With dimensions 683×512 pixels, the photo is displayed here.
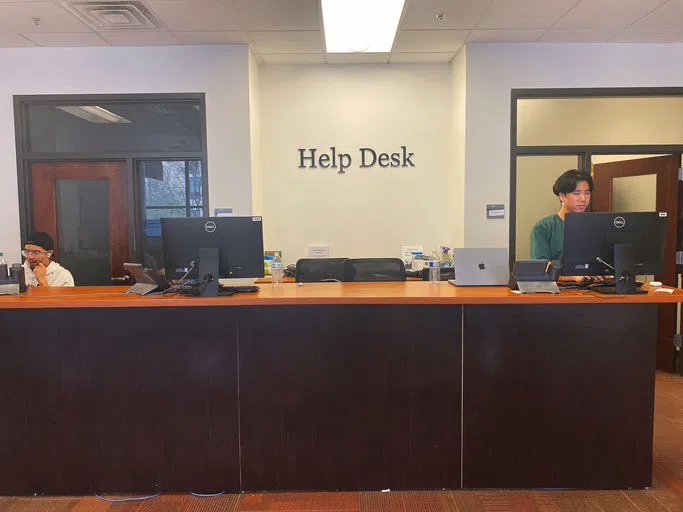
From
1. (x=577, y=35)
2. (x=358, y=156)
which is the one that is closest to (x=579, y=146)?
(x=577, y=35)

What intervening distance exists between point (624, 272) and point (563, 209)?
35.8 inches

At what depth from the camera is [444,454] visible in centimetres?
252

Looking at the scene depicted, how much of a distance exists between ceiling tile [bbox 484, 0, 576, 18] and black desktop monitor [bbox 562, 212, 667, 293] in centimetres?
209

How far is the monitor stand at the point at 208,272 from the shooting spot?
2.56 meters

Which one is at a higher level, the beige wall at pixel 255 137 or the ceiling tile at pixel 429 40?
the ceiling tile at pixel 429 40

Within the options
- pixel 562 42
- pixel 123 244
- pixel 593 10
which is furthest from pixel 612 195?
pixel 123 244

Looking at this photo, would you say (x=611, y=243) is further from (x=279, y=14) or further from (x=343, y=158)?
(x=343, y=158)

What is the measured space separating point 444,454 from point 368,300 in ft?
3.09

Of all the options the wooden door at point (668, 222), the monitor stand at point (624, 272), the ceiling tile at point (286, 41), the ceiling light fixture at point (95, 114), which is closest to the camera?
the monitor stand at point (624, 272)

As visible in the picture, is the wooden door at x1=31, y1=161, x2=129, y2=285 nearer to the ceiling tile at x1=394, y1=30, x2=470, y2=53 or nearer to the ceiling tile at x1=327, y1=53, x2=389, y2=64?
the ceiling tile at x1=327, y1=53, x2=389, y2=64

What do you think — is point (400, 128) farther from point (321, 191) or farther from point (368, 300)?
point (368, 300)

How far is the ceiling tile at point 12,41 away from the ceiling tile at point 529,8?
13.9 ft

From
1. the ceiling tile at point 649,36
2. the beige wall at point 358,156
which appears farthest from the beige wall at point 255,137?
the ceiling tile at point 649,36

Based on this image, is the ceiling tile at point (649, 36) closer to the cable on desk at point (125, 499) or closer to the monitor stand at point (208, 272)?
the monitor stand at point (208, 272)
